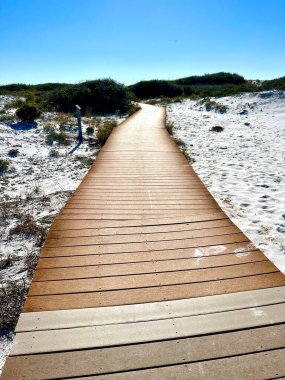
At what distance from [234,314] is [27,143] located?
10227mm

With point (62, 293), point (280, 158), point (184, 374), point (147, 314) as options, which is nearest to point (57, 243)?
point (62, 293)

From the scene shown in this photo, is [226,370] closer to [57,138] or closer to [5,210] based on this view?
[5,210]

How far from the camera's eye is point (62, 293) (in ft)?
9.78

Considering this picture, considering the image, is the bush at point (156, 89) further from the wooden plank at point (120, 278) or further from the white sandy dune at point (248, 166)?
the wooden plank at point (120, 278)

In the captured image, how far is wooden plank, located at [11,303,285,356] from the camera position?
2.38 metres

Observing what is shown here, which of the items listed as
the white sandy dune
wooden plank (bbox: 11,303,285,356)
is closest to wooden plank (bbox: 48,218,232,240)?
the white sandy dune

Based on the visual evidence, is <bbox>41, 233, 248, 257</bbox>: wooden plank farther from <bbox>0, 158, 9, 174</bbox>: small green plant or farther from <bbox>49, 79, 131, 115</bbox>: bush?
<bbox>49, 79, 131, 115</bbox>: bush

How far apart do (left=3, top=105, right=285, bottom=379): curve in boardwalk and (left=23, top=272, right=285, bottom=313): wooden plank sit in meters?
0.01

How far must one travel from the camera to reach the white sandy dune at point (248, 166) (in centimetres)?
467

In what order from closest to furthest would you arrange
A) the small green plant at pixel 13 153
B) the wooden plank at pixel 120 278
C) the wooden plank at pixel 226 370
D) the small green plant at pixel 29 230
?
the wooden plank at pixel 226 370
the wooden plank at pixel 120 278
the small green plant at pixel 29 230
the small green plant at pixel 13 153

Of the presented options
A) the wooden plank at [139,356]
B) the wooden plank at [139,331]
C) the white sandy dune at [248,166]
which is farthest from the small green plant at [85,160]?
the wooden plank at [139,356]

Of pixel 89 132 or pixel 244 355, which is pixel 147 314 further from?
pixel 89 132

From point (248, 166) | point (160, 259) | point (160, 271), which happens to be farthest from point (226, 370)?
point (248, 166)

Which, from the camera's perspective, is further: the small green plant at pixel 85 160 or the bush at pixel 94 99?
the bush at pixel 94 99
